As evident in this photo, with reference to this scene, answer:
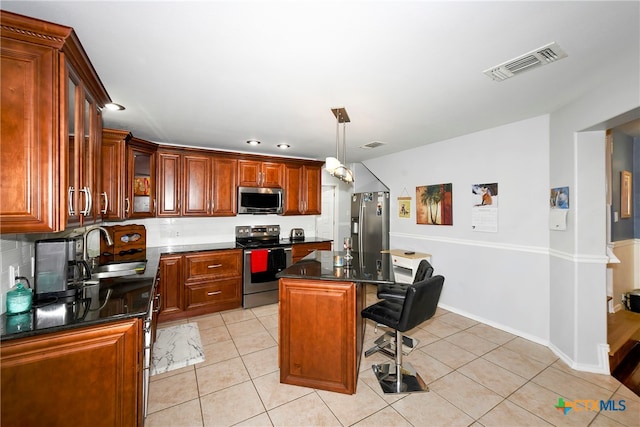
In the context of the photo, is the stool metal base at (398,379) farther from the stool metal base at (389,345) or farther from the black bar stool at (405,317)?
the stool metal base at (389,345)

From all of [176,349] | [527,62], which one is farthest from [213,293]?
[527,62]

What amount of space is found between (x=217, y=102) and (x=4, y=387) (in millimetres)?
2291

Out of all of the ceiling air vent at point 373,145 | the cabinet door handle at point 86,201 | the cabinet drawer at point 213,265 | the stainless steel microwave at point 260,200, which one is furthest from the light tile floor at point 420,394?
the ceiling air vent at point 373,145

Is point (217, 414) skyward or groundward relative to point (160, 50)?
groundward

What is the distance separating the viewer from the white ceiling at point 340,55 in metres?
1.32

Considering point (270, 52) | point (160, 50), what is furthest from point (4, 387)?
point (270, 52)

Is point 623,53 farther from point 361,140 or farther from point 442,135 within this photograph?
point 361,140

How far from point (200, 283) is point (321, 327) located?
2287 mm

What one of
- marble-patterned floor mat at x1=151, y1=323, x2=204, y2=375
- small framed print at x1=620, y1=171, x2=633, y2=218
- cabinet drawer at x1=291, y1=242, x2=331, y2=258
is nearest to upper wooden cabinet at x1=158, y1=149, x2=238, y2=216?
cabinet drawer at x1=291, y1=242, x2=331, y2=258

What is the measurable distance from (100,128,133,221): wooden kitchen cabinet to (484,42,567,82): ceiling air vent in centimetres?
343

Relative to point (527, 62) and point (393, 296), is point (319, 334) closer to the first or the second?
point (393, 296)

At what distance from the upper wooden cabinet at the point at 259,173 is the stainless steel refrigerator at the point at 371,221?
5.87 ft

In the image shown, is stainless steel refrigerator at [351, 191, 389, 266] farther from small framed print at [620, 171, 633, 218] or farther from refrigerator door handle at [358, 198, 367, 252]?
small framed print at [620, 171, 633, 218]

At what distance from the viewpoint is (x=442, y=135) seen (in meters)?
3.57
